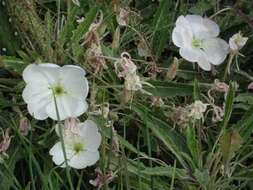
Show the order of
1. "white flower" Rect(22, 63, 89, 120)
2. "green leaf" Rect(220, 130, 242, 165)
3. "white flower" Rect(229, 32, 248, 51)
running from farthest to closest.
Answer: "white flower" Rect(229, 32, 248, 51) < "white flower" Rect(22, 63, 89, 120) < "green leaf" Rect(220, 130, 242, 165)

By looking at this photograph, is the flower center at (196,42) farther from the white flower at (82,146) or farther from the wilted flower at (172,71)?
the white flower at (82,146)

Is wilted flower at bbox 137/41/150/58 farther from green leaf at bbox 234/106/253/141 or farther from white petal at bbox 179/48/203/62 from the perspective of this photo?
green leaf at bbox 234/106/253/141

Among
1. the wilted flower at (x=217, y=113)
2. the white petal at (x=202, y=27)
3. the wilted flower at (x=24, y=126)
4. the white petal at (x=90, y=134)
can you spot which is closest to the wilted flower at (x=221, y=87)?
the wilted flower at (x=217, y=113)

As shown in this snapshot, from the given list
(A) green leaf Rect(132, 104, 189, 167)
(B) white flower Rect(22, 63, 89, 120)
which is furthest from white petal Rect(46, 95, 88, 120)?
(A) green leaf Rect(132, 104, 189, 167)

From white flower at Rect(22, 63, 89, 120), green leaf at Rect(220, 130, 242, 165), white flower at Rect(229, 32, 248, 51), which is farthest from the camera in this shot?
white flower at Rect(229, 32, 248, 51)

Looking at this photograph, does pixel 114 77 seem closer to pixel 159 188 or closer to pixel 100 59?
pixel 100 59

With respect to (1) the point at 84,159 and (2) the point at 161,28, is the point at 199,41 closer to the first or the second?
(2) the point at 161,28

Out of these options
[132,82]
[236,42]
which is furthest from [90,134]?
[236,42]
